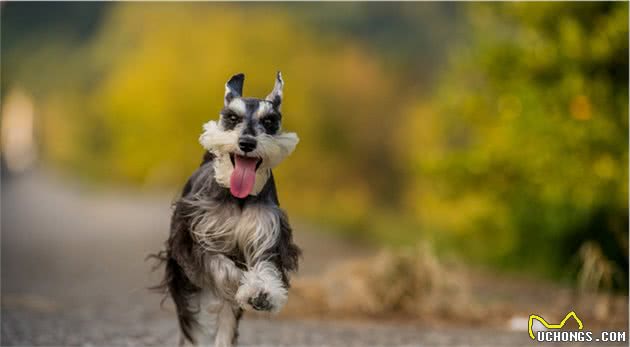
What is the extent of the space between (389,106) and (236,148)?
74.8 feet

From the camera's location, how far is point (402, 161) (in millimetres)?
26859

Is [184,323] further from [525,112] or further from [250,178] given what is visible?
[525,112]

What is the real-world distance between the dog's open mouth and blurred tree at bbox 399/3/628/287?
8.14 m

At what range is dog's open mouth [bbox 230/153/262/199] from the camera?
621cm

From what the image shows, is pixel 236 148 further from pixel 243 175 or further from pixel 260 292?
pixel 260 292

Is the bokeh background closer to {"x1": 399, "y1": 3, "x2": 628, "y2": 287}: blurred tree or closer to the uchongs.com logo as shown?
A: {"x1": 399, "y1": 3, "x2": 628, "y2": 287}: blurred tree

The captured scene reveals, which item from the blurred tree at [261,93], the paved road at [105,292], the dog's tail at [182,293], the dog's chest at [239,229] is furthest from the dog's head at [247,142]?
the blurred tree at [261,93]

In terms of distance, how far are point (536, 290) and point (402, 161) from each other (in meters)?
12.8

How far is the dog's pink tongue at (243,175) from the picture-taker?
6.21m

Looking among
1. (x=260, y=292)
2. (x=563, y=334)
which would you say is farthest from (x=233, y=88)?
(x=563, y=334)

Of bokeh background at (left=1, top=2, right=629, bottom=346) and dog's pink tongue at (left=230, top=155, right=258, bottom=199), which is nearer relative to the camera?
dog's pink tongue at (left=230, top=155, right=258, bottom=199)

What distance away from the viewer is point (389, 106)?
28.7m

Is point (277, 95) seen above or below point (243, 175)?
above

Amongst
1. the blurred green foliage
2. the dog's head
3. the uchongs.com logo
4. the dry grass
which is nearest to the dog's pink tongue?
the dog's head
